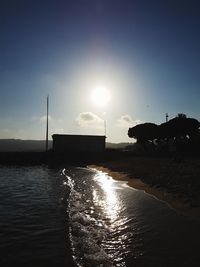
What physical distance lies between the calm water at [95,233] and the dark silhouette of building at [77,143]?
46.7m

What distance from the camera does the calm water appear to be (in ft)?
31.9

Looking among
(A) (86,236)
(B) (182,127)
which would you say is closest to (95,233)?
(A) (86,236)

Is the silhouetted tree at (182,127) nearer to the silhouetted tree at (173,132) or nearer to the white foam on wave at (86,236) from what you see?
the silhouetted tree at (173,132)

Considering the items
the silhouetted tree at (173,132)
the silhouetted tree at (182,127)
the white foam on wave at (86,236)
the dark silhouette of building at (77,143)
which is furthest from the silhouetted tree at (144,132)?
the white foam on wave at (86,236)

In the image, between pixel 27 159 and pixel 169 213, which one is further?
pixel 27 159

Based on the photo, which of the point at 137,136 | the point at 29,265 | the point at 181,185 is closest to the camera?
the point at 29,265

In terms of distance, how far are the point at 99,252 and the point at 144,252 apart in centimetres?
156

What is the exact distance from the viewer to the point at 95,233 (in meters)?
12.7

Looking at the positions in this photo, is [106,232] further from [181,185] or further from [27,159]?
[27,159]

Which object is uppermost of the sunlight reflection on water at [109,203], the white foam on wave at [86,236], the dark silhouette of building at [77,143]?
the dark silhouette of building at [77,143]

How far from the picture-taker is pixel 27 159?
62.7m

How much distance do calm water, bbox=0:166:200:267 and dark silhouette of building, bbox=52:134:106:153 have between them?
4665 centimetres

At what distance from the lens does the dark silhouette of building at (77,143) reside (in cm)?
6762

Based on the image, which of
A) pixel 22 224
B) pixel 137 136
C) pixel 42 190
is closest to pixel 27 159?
pixel 137 136
